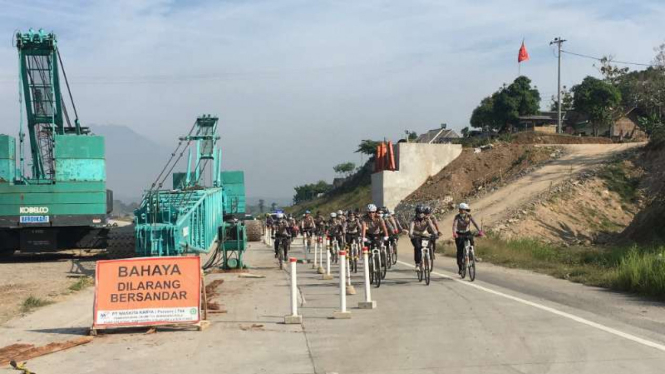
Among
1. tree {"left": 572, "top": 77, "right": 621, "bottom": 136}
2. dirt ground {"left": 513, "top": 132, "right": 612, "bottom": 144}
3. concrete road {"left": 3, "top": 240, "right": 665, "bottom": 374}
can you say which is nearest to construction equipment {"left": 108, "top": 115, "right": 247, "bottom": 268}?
concrete road {"left": 3, "top": 240, "right": 665, "bottom": 374}

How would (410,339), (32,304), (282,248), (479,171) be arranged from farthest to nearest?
(479,171) → (282,248) → (32,304) → (410,339)

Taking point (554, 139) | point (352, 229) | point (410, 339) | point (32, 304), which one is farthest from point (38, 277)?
point (554, 139)

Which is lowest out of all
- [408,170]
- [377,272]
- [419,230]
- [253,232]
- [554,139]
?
[253,232]

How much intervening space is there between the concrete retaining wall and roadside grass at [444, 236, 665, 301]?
23359mm

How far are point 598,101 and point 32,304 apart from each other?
2573 inches

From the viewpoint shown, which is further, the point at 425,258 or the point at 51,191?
the point at 51,191

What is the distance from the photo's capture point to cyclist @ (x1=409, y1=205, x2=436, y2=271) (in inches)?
631

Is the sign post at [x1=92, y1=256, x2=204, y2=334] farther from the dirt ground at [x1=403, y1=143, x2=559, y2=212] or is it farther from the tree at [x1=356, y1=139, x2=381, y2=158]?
the tree at [x1=356, y1=139, x2=381, y2=158]

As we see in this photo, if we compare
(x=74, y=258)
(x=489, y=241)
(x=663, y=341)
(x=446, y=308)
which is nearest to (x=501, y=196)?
(x=489, y=241)

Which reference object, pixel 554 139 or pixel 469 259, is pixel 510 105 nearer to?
pixel 554 139

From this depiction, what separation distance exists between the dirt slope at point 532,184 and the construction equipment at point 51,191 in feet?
72.0

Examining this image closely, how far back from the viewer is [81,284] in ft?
55.8

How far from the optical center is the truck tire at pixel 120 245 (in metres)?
20.8

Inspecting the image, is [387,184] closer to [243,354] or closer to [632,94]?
[632,94]
